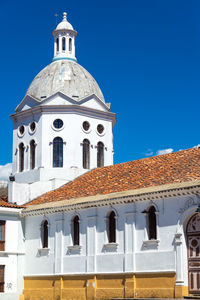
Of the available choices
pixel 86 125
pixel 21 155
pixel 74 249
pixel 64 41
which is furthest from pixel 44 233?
pixel 64 41

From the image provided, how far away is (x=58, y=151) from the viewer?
36688 mm

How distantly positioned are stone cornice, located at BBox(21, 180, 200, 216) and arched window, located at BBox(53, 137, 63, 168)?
4861 millimetres

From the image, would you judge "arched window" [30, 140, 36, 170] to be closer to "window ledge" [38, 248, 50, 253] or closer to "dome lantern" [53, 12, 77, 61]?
"dome lantern" [53, 12, 77, 61]

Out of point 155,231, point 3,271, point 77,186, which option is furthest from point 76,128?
point 155,231

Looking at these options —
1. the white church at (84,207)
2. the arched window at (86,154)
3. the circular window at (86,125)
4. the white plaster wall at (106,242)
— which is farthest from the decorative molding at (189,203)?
the circular window at (86,125)

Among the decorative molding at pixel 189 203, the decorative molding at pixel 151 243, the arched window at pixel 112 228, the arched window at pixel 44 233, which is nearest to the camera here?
the decorative molding at pixel 189 203

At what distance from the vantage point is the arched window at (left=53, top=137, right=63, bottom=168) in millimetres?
36525

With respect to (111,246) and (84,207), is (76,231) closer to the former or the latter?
(84,207)

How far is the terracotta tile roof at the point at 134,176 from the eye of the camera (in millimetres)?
26922

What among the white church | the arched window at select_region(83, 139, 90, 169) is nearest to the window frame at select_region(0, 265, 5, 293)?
the white church

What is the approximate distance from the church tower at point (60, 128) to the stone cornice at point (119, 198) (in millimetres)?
3867

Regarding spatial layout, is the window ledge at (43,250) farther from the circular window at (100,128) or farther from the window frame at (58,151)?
the circular window at (100,128)

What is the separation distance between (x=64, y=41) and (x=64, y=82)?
3874 millimetres

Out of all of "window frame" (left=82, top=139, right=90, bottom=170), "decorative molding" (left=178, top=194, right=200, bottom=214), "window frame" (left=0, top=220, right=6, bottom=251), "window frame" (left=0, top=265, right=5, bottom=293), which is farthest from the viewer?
"window frame" (left=82, top=139, right=90, bottom=170)
